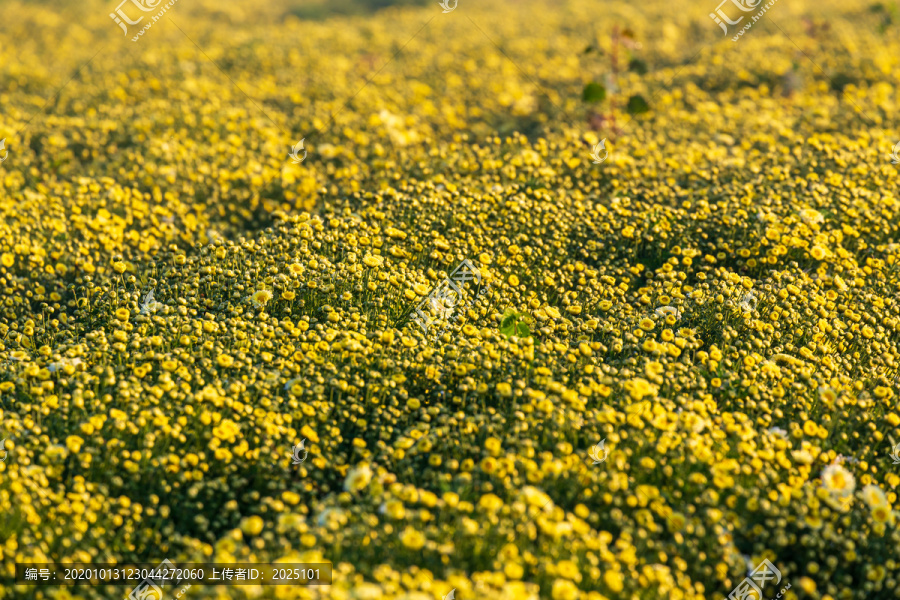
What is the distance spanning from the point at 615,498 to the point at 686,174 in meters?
→ 5.06

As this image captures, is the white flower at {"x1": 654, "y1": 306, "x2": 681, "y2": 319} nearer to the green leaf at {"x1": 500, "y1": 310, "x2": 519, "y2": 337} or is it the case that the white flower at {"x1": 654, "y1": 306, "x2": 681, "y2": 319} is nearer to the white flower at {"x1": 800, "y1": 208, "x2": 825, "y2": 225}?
the green leaf at {"x1": 500, "y1": 310, "x2": 519, "y2": 337}

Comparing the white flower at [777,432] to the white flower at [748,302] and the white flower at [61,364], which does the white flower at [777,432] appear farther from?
the white flower at [61,364]

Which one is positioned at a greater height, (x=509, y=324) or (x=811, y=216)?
(x=811, y=216)

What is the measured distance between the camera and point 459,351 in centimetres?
525

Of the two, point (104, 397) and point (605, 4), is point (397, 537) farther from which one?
point (605, 4)

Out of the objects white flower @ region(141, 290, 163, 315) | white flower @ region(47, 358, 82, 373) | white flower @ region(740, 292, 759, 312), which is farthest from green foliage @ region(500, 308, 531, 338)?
white flower @ region(47, 358, 82, 373)

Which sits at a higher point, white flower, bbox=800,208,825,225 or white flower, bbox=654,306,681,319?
white flower, bbox=800,208,825,225

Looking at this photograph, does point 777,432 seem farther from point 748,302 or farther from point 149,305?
point 149,305

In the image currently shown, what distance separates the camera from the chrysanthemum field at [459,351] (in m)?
4.00

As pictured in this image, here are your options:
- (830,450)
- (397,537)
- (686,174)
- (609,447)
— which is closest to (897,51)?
(686,174)

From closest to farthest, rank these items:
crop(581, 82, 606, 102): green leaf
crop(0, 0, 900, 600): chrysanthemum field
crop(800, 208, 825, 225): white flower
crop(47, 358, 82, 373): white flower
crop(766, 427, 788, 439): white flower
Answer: crop(0, 0, 900, 600): chrysanthemum field, crop(766, 427, 788, 439): white flower, crop(47, 358, 82, 373): white flower, crop(800, 208, 825, 225): white flower, crop(581, 82, 606, 102): green leaf

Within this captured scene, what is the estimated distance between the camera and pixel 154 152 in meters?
8.68

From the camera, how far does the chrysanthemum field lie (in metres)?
4.00

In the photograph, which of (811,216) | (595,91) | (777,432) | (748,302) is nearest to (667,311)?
(748,302)
